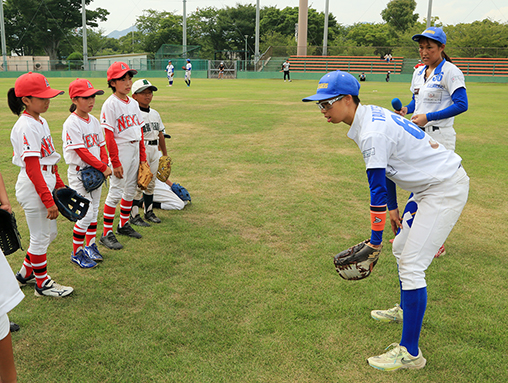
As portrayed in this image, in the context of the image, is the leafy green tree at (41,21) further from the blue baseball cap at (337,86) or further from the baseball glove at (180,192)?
the blue baseball cap at (337,86)

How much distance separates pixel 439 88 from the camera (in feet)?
15.6

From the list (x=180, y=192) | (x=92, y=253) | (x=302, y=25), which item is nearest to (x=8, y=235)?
(x=92, y=253)

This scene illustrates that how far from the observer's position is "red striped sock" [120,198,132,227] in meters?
5.63

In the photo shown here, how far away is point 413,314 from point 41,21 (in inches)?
3132

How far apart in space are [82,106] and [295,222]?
3376 mm

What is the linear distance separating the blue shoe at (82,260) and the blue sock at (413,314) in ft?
11.5

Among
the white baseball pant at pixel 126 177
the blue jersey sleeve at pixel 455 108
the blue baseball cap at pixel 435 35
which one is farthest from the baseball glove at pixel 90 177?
the blue baseball cap at pixel 435 35

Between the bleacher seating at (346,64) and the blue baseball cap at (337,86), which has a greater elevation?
the bleacher seating at (346,64)

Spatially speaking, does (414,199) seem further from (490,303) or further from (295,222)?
(295,222)

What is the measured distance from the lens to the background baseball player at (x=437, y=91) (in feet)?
15.0

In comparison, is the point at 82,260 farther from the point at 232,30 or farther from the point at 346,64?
the point at 232,30

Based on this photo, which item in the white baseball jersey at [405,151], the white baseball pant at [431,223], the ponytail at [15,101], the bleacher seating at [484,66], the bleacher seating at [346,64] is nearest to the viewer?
the white baseball jersey at [405,151]

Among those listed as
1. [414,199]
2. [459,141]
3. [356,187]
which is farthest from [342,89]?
[459,141]

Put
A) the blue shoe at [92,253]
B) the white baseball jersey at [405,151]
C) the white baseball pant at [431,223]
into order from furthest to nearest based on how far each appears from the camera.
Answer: the blue shoe at [92,253] → the white baseball pant at [431,223] → the white baseball jersey at [405,151]
